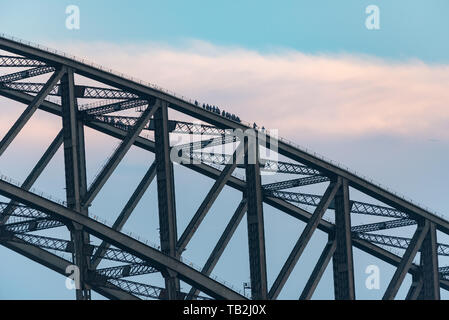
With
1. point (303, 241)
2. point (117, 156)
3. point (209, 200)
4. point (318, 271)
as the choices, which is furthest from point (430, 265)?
point (117, 156)

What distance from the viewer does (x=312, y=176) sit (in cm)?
13075

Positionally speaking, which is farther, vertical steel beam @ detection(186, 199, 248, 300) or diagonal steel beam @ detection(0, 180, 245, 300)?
vertical steel beam @ detection(186, 199, 248, 300)

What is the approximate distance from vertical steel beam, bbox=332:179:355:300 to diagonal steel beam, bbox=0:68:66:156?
28891 mm

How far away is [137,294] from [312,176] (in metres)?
20.1

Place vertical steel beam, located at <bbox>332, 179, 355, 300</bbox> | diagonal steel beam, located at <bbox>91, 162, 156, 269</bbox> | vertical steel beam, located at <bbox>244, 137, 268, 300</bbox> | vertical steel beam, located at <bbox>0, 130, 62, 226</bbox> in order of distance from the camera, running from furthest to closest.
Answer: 1. vertical steel beam, located at <bbox>332, 179, 355, 300</bbox>
2. vertical steel beam, located at <bbox>0, 130, 62, 226</bbox>
3. diagonal steel beam, located at <bbox>91, 162, 156, 269</bbox>
4. vertical steel beam, located at <bbox>244, 137, 268, 300</bbox>

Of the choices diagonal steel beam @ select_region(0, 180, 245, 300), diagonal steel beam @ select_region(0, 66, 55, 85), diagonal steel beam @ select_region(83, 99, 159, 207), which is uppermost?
diagonal steel beam @ select_region(0, 66, 55, 85)

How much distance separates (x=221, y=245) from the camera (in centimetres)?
12488

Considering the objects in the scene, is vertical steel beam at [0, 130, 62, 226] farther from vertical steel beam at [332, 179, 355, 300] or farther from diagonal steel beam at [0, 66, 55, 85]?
vertical steel beam at [332, 179, 355, 300]

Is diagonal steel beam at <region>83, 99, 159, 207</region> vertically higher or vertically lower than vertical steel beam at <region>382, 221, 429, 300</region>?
higher

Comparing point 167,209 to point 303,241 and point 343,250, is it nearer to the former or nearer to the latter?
Result: point 303,241

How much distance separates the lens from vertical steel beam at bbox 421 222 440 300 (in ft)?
456
